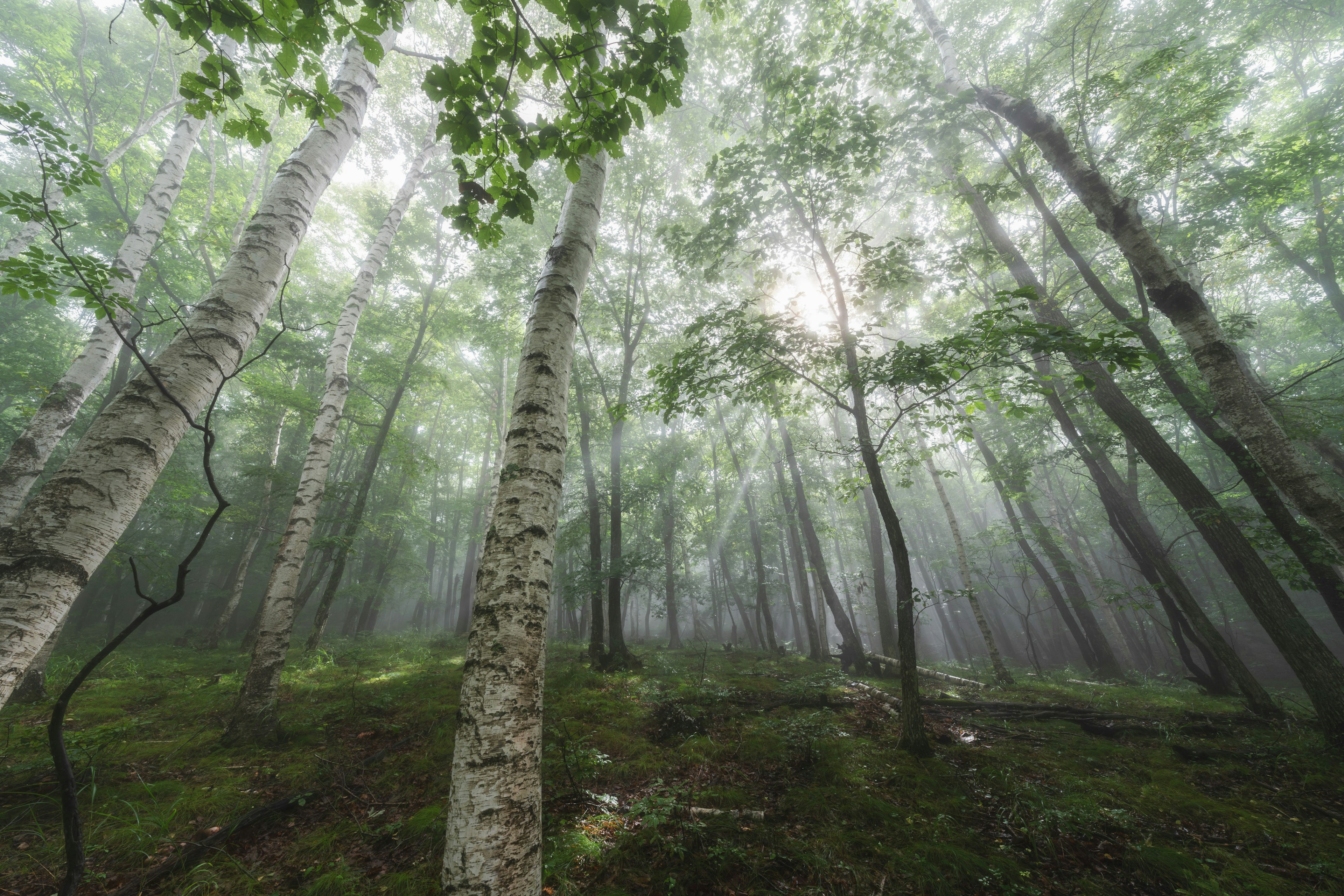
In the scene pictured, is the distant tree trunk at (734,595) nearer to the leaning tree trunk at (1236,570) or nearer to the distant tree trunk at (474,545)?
the distant tree trunk at (474,545)

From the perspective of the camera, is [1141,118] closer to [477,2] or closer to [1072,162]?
[1072,162]

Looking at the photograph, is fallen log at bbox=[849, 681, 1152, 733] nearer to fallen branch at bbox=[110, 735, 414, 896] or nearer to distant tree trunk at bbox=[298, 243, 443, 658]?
fallen branch at bbox=[110, 735, 414, 896]

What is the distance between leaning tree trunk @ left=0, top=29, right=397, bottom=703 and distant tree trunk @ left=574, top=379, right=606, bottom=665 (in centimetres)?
865

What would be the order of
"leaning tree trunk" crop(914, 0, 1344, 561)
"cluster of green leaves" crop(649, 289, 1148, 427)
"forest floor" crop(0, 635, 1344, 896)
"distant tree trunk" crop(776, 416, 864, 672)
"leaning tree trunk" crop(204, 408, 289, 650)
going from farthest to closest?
"leaning tree trunk" crop(204, 408, 289, 650)
"distant tree trunk" crop(776, 416, 864, 672)
"leaning tree trunk" crop(914, 0, 1344, 561)
"cluster of green leaves" crop(649, 289, 1148, 427)
"forest floor" crop(0, 635, 1344, 896)

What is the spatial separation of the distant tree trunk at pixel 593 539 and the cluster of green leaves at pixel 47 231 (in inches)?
339

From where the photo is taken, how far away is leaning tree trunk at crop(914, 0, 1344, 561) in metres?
4.39

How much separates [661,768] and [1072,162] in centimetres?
940

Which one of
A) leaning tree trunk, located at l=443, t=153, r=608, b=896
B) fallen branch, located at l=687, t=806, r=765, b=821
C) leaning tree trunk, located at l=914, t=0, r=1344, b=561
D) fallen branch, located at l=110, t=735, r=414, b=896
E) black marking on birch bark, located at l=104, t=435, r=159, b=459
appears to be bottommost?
fallen branch, located at l=687, t=806, r=765, b=821

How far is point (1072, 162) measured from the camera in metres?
5.90

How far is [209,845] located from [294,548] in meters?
3.44

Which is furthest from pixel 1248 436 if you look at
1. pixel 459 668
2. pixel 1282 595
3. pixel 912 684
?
pixel 459 668

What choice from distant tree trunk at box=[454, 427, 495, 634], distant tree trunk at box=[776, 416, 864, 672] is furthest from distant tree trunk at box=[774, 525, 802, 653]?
distant tree trunk at box=[454, 427, 495, 634]

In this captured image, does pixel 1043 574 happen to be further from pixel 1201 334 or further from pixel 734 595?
pixel 734 595

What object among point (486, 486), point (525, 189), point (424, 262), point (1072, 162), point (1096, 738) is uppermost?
point (424, 262)
